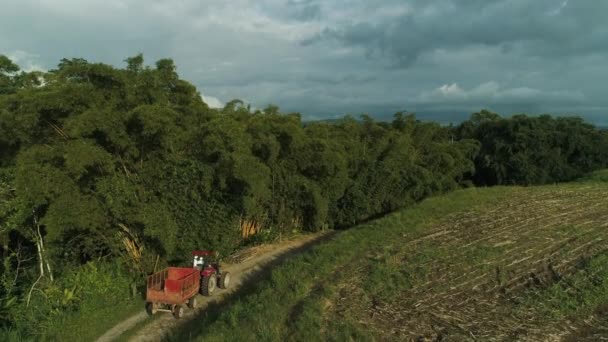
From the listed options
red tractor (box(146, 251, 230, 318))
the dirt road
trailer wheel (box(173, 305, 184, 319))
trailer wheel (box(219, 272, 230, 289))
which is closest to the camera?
the dirt road

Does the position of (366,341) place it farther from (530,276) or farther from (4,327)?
(4,327)

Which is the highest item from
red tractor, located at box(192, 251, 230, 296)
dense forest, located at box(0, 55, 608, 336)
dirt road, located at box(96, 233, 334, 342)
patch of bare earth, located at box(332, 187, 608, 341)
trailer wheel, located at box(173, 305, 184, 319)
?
dense forest, located at box(0, 55, 608, 336)

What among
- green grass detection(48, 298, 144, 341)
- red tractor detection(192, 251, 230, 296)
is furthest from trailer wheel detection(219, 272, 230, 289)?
green grass detection(48, 298, 144, 341)

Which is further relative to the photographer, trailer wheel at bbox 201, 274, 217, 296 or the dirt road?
trailer wheel at bbox 201, 274, 217, 296

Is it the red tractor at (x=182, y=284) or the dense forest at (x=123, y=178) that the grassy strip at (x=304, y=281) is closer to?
the red tractor at (x=182, y=284)

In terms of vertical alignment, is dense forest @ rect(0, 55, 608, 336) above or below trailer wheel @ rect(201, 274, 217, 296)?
above

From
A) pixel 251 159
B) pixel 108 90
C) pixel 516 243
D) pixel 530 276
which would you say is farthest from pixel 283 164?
pixel 530 276

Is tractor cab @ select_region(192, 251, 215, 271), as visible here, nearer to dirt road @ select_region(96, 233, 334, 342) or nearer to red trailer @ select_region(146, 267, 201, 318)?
red trailer @ select_region(146, 267, 201, 318)

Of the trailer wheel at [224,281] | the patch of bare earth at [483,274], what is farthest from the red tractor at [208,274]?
the patch of bare earth at [483,274]
